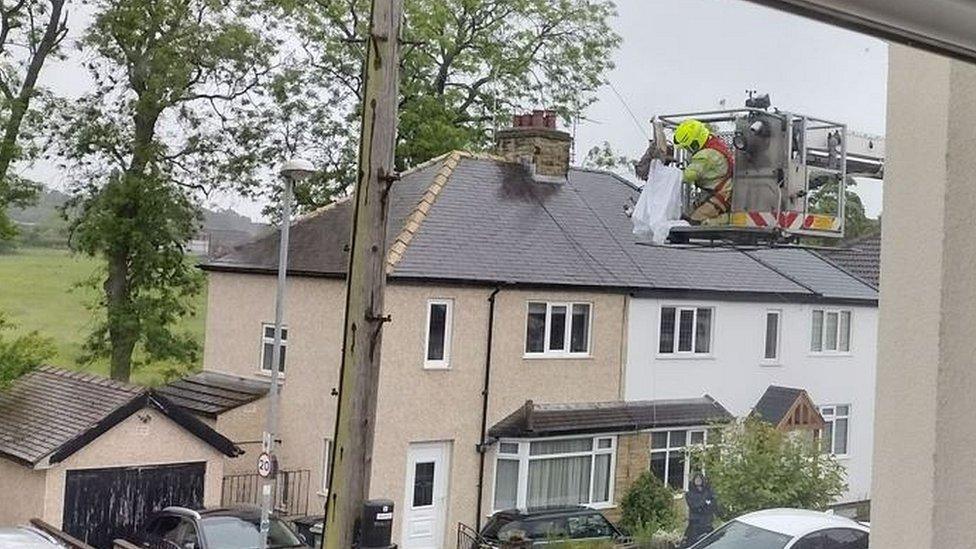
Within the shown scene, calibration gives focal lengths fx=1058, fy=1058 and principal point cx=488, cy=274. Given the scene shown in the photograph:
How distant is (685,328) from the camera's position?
1.71m

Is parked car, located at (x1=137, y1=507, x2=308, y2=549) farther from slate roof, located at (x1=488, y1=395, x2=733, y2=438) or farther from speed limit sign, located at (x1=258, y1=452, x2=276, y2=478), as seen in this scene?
slate roof, located at (x1=488, y1=395, x2=733, y2=438)

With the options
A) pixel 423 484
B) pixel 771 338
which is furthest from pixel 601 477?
pixel 771 338

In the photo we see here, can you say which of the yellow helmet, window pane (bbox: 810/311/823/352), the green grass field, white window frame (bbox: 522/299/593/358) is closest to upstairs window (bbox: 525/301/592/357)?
white window frame (bbox: 522/299/593/358)

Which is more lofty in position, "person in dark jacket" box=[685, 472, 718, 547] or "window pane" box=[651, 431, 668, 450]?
"window pane" box=[651, 431, 668, 450]

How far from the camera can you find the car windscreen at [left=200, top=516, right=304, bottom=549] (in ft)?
4.22

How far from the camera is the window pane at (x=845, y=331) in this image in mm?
1828

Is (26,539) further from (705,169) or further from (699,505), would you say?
(705,169)

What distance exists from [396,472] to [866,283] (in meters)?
0.88

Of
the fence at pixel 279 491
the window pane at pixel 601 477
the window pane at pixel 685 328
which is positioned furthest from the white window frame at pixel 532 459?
the fence at pixel 279 491

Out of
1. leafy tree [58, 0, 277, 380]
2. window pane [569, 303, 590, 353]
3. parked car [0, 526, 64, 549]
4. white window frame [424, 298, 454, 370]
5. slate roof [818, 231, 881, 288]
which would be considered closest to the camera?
parked car [0, 526, 64, 549]

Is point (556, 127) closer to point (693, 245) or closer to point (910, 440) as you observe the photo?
point (693, 245)

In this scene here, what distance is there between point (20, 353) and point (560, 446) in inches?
29.1

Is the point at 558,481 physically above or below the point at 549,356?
below

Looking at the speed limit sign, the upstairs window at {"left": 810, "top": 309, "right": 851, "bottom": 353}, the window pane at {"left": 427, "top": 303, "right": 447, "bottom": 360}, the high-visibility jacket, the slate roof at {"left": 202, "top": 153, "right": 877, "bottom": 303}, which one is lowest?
the speed limit sign
